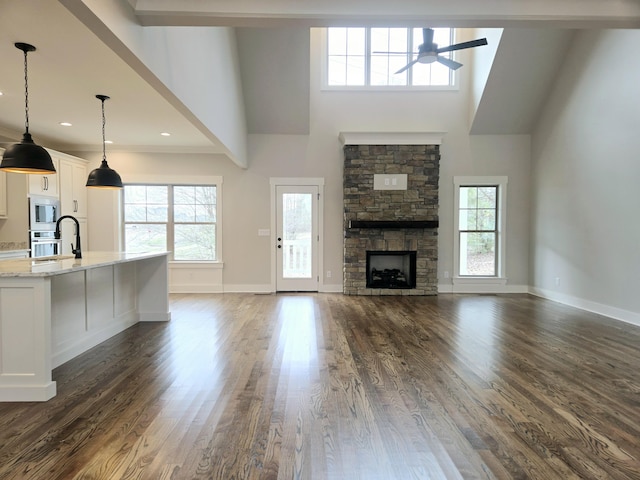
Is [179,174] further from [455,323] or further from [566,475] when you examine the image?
[566,475]

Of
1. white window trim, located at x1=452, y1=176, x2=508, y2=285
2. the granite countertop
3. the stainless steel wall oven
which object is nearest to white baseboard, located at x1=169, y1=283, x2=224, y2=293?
the stainless steel wall oven

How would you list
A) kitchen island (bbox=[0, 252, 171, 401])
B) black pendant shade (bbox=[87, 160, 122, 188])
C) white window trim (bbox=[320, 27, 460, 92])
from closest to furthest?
kitchen island (bbox=[0, 252, 171, 401])
black pendant shade (bbox=[87, 160, 122, 188])
white window trim (bbox=[320, 27, 460, 92])

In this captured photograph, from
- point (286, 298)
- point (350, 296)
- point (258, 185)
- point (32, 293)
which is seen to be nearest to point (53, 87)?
point (32, 293)

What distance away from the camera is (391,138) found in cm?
667

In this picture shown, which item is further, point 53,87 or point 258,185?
point 258,185

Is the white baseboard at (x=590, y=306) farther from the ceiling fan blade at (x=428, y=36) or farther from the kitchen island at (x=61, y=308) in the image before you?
the kitchen island at (x=61, y=308)

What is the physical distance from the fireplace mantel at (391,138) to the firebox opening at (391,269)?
205 centimetres

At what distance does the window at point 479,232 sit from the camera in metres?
7.03

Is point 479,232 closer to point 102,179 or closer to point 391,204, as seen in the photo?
point 391,204

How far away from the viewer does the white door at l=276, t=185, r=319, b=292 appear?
6930 millimetres

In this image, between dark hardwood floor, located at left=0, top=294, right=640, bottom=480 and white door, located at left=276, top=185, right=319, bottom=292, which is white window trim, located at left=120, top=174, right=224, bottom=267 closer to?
white door, located at left=276, top=185, right=319, bottom=292

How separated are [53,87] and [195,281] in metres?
3.91

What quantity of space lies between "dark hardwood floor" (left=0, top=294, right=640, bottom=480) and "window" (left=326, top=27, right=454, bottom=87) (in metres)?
4.83

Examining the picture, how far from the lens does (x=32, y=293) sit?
2.52 metres
